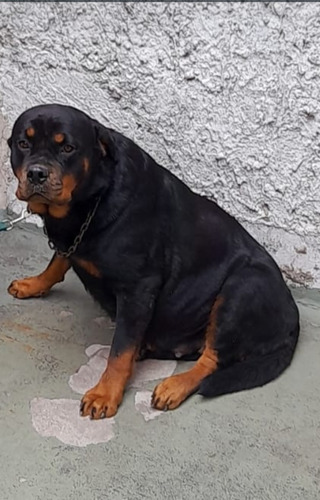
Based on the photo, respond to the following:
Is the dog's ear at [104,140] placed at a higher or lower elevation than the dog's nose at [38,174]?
higher

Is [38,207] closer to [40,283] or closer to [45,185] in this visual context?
[45,185]

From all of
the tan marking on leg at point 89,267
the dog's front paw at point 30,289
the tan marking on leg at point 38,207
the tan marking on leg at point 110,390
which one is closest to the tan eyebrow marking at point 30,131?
the tan marking on leg at point 38,207

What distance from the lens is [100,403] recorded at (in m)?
2.20

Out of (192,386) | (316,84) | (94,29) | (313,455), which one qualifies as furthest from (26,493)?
(94,29)

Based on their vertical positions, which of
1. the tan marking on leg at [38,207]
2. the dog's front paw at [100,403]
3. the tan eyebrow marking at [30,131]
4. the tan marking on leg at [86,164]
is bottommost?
the dog's front paw at [100,403]

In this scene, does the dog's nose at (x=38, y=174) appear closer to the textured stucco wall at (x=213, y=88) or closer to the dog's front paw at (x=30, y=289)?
the dog's front paw at (x=30, y=289)

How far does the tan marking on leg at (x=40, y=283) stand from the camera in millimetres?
2781

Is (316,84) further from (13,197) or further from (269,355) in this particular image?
(13,197)

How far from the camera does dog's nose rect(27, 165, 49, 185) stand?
2051 mm

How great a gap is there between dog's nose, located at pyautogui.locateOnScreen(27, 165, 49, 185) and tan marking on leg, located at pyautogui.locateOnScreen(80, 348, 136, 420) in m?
0.59

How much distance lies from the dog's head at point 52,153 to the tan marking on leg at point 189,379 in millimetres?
624

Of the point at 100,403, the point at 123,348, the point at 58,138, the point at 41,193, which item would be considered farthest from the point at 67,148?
the point at 100,403

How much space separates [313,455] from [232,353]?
451 millimetres

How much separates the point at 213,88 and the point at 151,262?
0.84m
